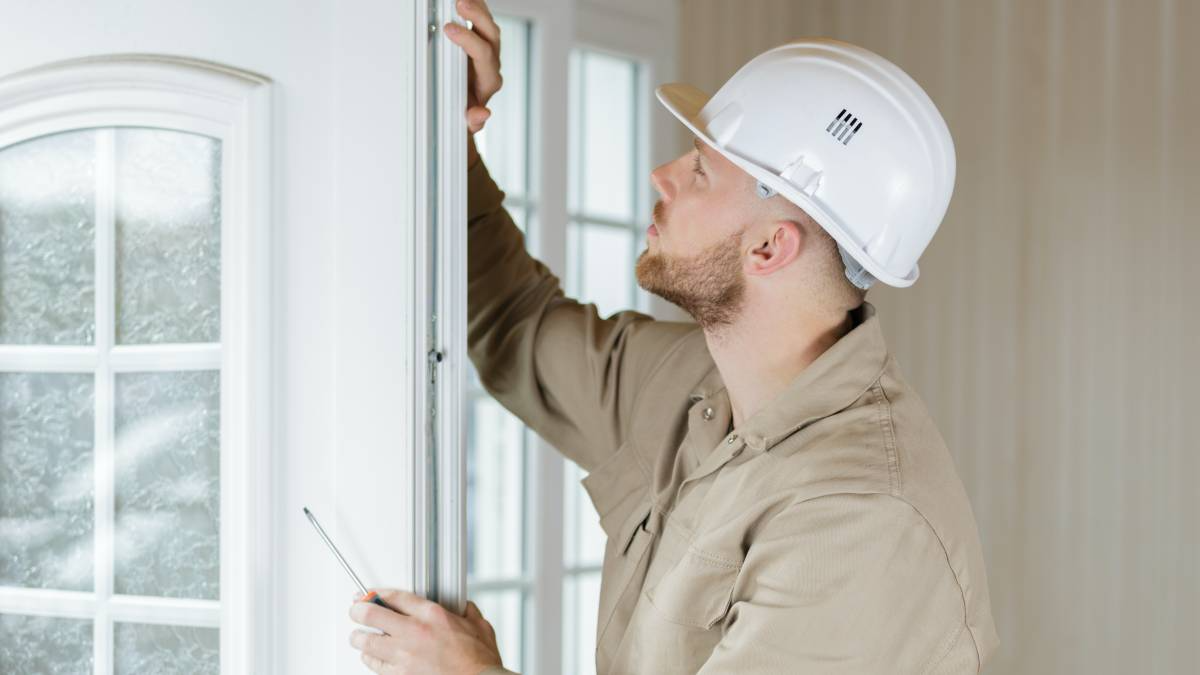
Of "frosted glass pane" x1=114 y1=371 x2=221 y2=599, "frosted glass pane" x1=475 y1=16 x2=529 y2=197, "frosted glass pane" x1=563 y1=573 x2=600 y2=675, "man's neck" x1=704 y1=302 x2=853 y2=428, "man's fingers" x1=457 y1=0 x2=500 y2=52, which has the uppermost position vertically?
"frosted glass pane" x1=475 y1=16 x2=529 y2=197

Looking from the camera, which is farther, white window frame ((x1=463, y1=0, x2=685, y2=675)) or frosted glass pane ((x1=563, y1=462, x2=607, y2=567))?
frosted glass pane ((x1=563, y1=462, x2=607, y2=567))

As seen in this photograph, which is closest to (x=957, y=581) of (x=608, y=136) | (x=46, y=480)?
(x=46, y=480)

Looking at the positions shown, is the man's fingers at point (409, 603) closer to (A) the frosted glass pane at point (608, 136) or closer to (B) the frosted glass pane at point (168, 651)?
(B) the frosted glass pane at point (168, 651)

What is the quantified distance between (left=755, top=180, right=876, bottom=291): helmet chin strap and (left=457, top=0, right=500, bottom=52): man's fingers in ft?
1.28

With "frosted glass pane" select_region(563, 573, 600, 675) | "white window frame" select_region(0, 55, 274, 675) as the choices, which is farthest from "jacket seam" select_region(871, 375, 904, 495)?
"frosted glass pane" select_region(563, 573, 600, 675)

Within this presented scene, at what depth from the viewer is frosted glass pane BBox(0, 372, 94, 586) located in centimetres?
130

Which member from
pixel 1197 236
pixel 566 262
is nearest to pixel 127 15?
pixel 566 262

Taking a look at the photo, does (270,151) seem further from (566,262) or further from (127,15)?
(566,262)

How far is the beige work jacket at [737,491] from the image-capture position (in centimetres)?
132

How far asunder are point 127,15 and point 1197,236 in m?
2.57

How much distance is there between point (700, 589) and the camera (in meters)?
1.45

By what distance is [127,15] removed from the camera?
4.20 ft

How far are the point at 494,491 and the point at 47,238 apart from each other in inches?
64.6

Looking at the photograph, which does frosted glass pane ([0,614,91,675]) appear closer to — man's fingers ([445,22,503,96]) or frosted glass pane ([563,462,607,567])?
man's fingers ([445,22,503,96])
